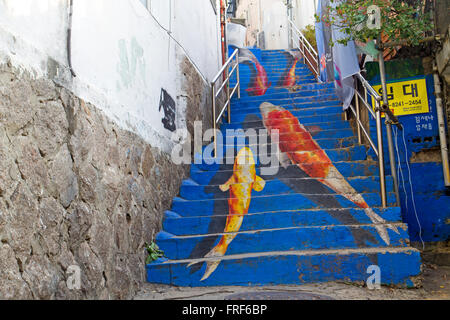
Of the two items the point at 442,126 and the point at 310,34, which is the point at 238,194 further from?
the point at 310,34

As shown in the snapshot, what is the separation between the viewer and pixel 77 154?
246 cm

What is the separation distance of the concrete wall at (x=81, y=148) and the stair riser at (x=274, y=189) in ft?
0.95

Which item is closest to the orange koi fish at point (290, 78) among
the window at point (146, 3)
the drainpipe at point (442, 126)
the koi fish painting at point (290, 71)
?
the koi fish painting at point (290, 71)

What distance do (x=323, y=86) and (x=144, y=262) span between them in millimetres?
5409

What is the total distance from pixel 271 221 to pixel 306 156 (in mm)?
1442

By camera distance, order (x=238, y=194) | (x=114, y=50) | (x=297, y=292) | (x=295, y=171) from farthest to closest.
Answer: (x=295, y=171) < (x=238, y=194) < (x=114, y=50) < (x=297, y=292)

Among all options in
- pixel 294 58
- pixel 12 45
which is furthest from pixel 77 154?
pixel 294 58

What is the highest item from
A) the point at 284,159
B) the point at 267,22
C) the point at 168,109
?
the point at 267,22

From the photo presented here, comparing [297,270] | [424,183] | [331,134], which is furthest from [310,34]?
[297,270]

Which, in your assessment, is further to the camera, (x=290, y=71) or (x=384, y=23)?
(x=290, y=71)

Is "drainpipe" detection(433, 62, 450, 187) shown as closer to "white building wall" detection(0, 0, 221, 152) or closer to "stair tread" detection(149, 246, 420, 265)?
"stair tread" detection(149, 246, 420, 265)

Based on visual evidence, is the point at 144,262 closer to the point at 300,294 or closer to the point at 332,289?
the point at 300,294

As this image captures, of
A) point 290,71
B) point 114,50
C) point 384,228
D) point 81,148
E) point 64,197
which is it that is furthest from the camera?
point 290,71

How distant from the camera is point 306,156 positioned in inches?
199
